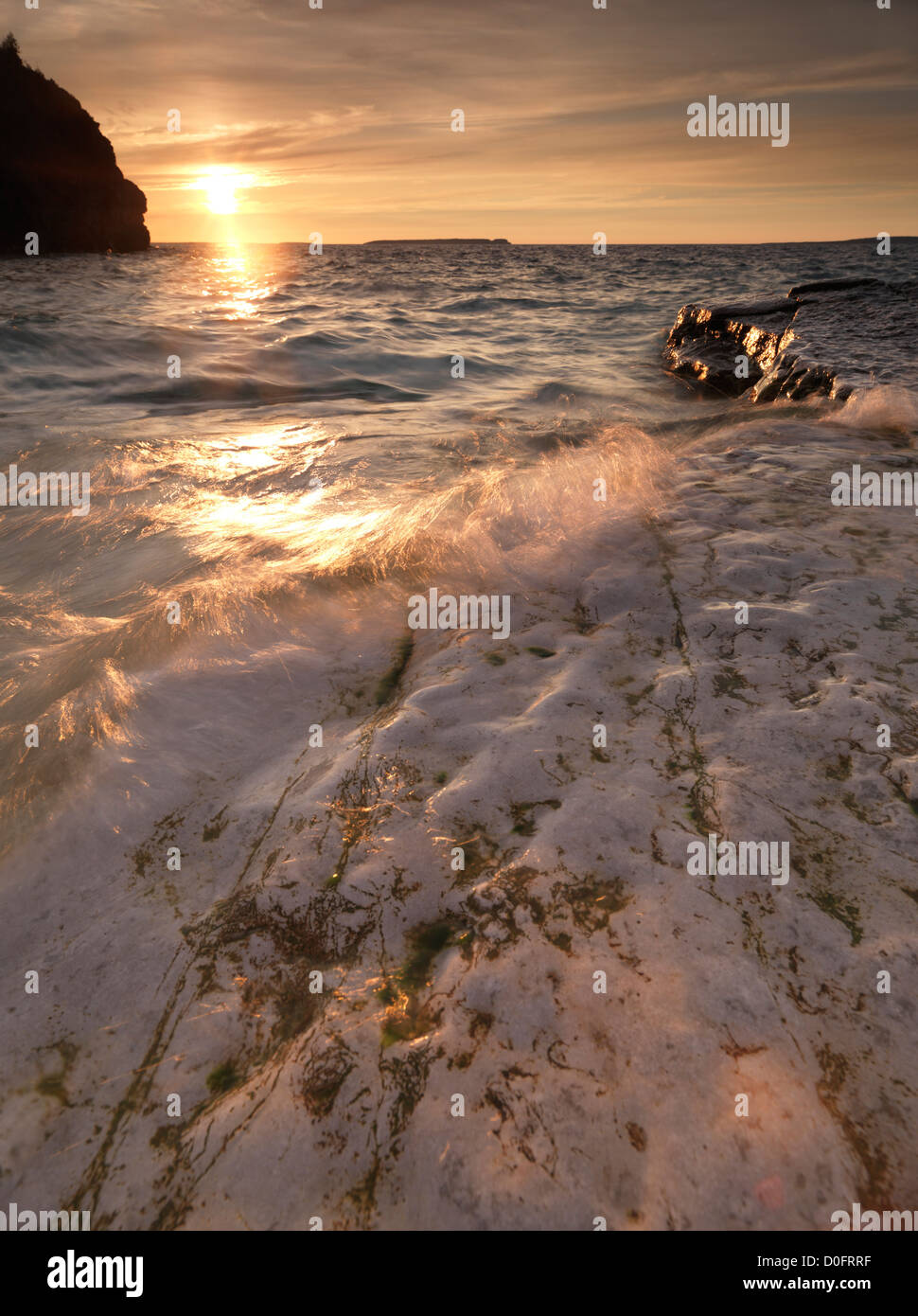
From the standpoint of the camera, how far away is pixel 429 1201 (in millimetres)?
1348

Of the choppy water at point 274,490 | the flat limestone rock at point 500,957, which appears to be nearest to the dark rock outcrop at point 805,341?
the choppy water at point 274,490

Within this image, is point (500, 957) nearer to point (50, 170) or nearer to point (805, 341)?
point (805, 341)

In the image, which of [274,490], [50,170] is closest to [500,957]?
[274,490]

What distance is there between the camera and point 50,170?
50.6 meters

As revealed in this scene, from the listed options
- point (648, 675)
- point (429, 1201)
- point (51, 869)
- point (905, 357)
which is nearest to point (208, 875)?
point (51, 869)

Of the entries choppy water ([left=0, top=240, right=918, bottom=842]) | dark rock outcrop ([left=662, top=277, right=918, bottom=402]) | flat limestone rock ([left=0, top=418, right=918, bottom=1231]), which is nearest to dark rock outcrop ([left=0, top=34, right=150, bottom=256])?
choppy water ([left=0, top=240, right=918, bottom=842])

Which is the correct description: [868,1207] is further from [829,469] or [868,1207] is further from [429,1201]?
[829,469]

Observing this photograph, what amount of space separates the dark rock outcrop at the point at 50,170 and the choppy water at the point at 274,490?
1840 inches

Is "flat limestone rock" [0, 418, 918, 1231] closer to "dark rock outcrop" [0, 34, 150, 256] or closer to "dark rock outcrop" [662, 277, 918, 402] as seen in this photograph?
"dark rock outcrop" [662, 277, 918, 402]

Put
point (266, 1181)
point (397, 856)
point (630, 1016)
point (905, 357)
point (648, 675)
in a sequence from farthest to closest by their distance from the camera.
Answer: point (905, 357) < point (648, 675) < point (397, 856) < point (630, 1016) < point (266, 1181)

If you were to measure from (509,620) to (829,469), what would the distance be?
106 inches

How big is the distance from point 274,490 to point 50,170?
63894mm

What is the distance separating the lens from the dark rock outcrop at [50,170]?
47406mm

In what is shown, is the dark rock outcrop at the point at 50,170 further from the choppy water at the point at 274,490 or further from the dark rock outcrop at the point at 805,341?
the dark rock outcrop at the point at 805,341
